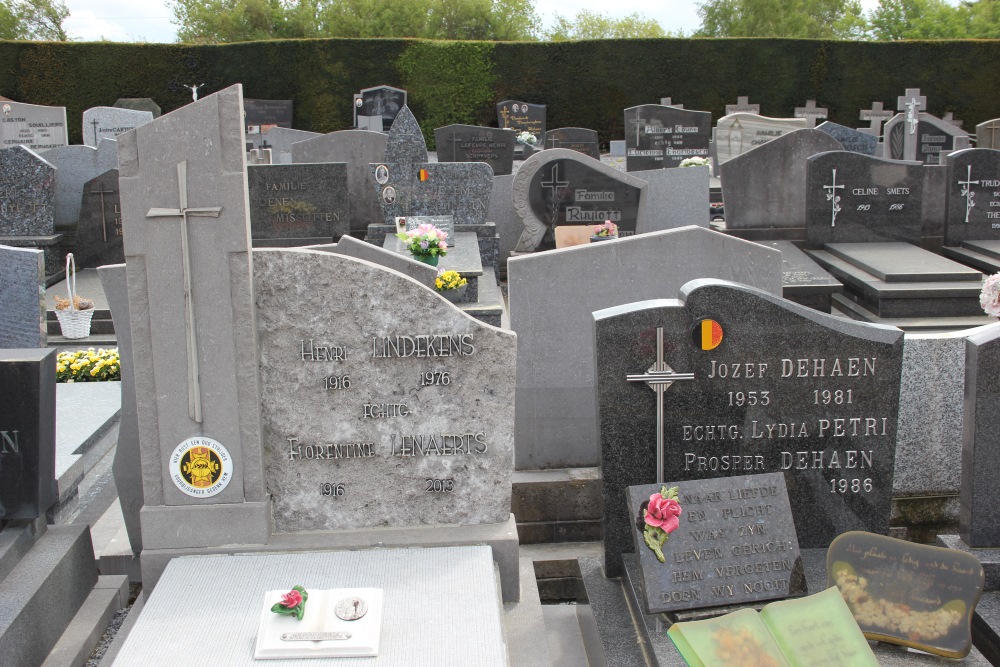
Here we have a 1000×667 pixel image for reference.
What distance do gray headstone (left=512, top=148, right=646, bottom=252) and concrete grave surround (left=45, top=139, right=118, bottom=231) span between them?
4756 millimetres

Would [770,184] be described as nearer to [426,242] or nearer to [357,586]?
[426,242]

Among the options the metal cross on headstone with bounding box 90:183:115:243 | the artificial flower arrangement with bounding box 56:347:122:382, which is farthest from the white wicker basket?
the metal cross on headstone with bounding box 90:183:115:243

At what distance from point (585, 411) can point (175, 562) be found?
240cm

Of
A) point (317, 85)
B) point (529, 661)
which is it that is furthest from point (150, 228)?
point (317, 85)

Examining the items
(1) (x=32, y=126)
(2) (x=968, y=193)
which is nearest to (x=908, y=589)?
(2) (x=968, y=193)

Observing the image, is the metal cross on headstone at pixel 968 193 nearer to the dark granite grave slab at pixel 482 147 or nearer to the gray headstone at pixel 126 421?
the dark granite grave slab at pixel 482 147

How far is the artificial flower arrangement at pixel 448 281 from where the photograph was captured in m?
7.38

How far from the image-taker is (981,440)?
3.64 m

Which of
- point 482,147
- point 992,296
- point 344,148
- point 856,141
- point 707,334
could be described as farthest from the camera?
point 856,141

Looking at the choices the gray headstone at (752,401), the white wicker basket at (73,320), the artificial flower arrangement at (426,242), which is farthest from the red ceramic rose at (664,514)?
the white wicker basket at (73,320)

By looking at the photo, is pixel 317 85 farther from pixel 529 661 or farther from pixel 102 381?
pixel 529 661

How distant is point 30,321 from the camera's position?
5344mm

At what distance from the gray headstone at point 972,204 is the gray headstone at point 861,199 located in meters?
0.74

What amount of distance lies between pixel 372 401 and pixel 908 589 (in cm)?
216
